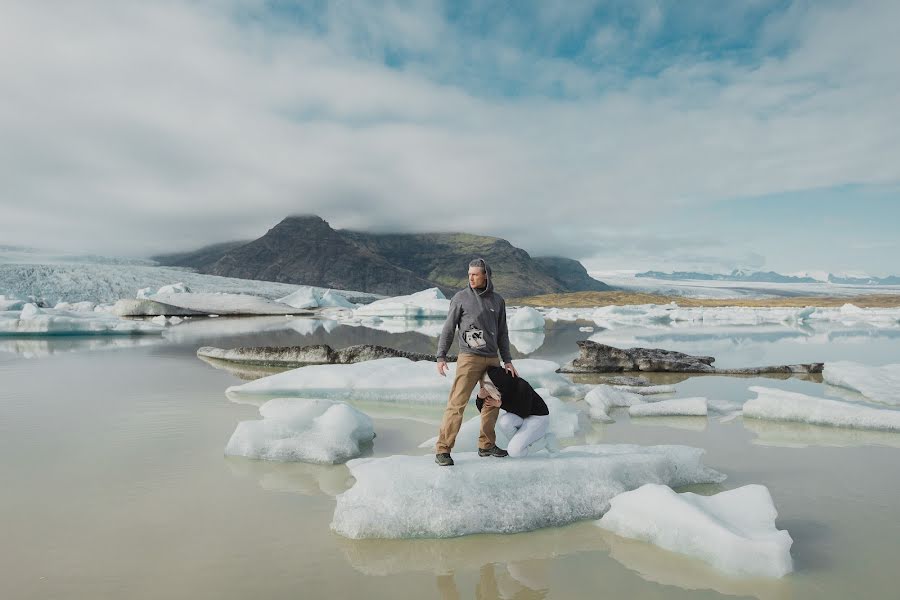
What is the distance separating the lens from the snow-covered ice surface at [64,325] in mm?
24078

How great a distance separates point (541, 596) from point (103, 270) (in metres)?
64.3

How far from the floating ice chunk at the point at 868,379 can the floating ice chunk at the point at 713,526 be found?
726cm

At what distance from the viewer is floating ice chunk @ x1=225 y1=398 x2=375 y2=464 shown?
19.2ft

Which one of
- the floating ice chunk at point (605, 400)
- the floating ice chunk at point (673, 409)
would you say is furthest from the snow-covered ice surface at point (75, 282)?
the floating ice chunk at point (673, 409)

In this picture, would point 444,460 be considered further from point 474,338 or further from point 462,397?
point 474,338

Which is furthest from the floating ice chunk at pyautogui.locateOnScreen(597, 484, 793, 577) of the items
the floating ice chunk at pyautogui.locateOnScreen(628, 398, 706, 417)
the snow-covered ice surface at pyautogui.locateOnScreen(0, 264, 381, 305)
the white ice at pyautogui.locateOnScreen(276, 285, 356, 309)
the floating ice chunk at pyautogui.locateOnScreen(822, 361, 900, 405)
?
the snow-covered ice surface at pyautogui.locateOnScreen(0, 264, 381, 305)

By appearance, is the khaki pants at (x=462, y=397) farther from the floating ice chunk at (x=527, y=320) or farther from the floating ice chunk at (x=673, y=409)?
the floating ice chunk at (x=527, y=320)

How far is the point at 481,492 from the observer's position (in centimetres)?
428

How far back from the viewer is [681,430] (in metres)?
7.27

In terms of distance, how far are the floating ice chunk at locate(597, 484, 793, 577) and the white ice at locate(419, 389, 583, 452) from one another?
1635 mm

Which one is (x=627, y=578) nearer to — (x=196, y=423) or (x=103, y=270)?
(x=196, y=423)

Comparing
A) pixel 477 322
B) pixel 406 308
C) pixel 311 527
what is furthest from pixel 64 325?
pixel 406 308

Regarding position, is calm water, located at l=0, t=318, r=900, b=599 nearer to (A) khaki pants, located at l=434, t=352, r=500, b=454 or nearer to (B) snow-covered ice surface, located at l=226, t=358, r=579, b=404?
(A) khaki pants, located at l=434, t=352, r=500, b=454

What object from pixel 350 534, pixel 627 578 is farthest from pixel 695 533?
pixel 350 534
